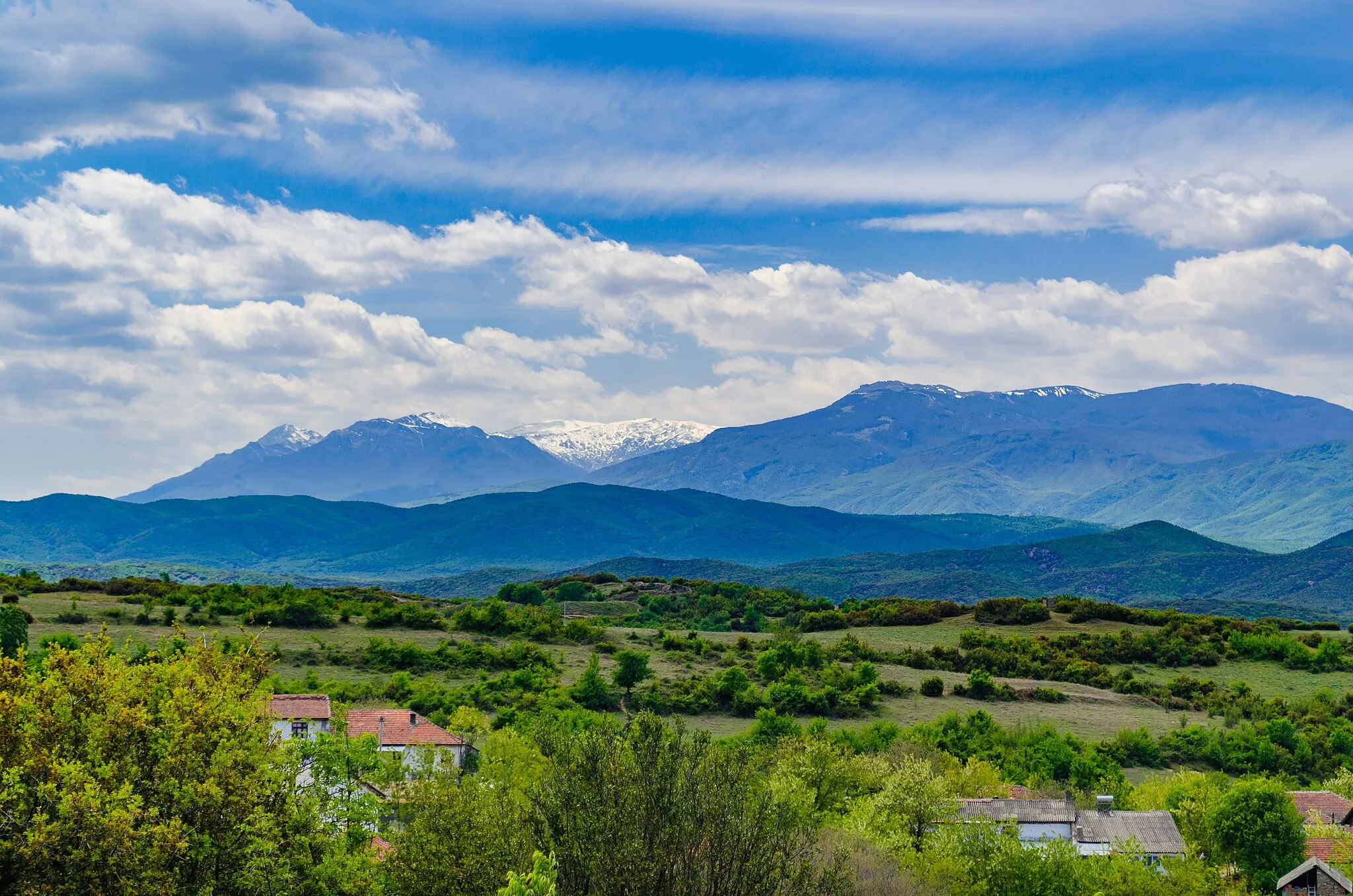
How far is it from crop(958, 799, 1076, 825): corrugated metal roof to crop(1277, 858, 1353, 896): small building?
8646mm

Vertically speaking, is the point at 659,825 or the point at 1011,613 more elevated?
the point at 659,825

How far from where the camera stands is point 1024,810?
185 feet

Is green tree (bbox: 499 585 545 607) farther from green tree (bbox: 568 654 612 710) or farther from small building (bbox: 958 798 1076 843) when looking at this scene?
small building (bbox: 958 798 1076 843)

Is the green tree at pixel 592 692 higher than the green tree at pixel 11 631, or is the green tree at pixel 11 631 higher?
the green tree at pixel 11 631

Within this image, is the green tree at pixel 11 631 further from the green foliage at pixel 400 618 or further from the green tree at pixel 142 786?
the green tree at pixel 142 786

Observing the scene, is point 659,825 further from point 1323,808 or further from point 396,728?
point 1323,808

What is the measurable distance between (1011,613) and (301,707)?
353 ft

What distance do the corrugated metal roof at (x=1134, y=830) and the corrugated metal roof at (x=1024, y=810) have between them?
0.71m

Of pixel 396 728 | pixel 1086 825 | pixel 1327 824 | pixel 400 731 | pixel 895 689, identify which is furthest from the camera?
pixel 895 689

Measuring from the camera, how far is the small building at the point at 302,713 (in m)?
55.2

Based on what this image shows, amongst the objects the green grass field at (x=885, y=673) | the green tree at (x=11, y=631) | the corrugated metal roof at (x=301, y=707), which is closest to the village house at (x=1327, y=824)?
the green grass field at (x=885, y=673)

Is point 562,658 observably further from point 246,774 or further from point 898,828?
point 246,774

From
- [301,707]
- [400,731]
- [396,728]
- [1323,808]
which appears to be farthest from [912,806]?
[1323,808]

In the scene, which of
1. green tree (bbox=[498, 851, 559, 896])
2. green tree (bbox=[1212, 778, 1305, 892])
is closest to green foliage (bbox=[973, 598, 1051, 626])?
green tree (bbox=[1212, 778, 1305, 892])
